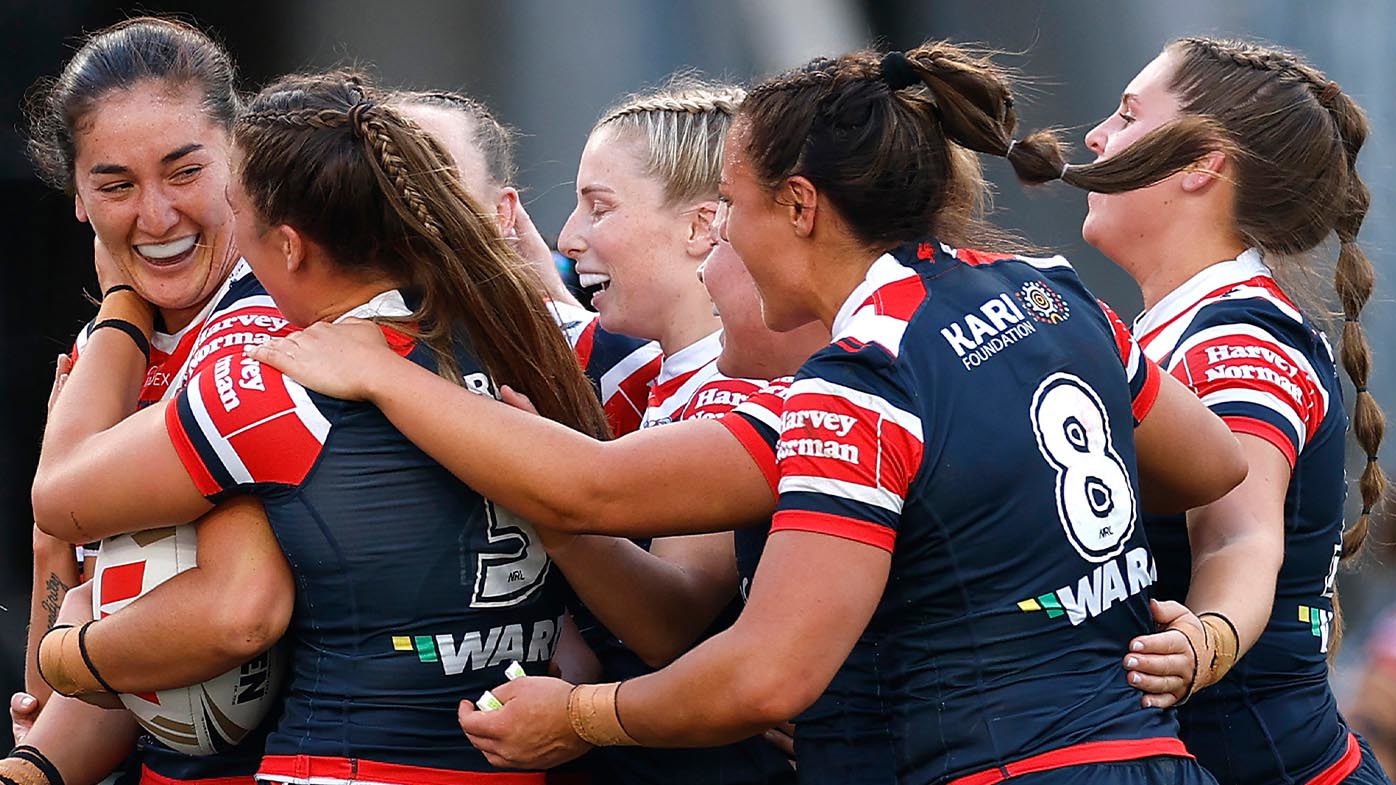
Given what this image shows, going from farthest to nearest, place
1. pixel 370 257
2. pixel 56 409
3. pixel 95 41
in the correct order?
pixel 95 41 → pixel 56 409 → pixel 370 257

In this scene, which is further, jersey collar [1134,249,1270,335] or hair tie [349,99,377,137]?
jersey collar [1134,249,1270,335]

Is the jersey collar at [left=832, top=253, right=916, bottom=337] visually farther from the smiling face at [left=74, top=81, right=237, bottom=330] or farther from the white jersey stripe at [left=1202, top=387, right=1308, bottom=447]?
the smiling face at [left=74, top=81, right=237, bottom=330]

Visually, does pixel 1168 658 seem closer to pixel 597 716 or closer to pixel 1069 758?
pixel 1069 758

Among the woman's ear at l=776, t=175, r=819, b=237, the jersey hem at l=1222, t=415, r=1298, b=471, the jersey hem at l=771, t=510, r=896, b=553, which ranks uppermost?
the woman's ear at l=776, t=175, r=819, b=237

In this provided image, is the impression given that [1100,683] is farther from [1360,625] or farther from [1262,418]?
[1360,625]

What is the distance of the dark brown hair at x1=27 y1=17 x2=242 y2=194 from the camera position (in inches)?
113

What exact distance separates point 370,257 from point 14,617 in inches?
122

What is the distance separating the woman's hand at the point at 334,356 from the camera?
2.20 m

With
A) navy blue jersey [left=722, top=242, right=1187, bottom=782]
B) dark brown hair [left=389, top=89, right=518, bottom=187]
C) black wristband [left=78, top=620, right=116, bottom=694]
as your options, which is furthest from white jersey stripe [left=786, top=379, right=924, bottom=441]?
dark brown hair [left=389, top=89, right=518, bottom=187]

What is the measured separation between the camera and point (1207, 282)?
9.47ft

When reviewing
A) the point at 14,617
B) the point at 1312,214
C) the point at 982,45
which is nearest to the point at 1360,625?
the point at 982,45

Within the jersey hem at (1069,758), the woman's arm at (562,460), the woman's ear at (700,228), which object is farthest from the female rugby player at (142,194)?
the jersey hem at (1069,758)

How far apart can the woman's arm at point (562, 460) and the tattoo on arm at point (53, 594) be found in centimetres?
98

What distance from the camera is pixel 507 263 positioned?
2.41 meters
